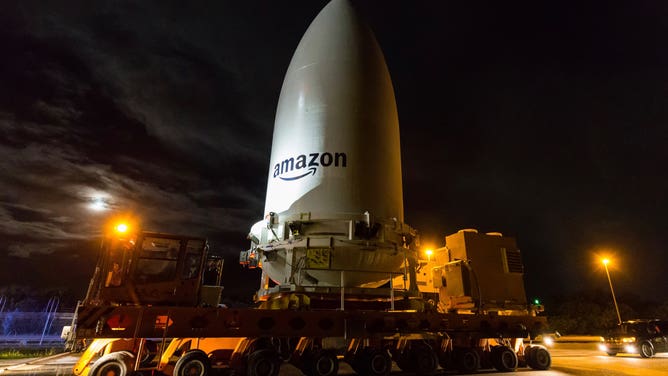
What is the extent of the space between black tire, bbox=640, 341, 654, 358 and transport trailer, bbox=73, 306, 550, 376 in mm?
10121

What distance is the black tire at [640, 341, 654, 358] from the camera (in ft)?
48.8

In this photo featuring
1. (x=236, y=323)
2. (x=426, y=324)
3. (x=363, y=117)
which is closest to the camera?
(x=236, y=323)

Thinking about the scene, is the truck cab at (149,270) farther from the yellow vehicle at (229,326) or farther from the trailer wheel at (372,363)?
the trailer wheel at (372,363)

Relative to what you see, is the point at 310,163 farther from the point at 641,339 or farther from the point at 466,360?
the point at 641,339

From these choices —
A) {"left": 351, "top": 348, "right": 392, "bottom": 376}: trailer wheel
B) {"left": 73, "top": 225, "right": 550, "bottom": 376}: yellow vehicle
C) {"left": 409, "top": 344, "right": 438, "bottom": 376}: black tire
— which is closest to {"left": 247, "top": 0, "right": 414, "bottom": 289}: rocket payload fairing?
{"left": 73, "top": 225, "right": 550, "bottom": 376}: yellow vehicle

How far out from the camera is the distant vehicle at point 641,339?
49.2 ft

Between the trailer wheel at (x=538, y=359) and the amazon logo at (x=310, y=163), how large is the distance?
8.20 meters

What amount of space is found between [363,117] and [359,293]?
15.4ft

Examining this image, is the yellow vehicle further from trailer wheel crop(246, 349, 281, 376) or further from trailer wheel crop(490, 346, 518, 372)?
trailer wheel crop(490, 346, 518, 372)

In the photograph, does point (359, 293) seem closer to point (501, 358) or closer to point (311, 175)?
point (311, 175)

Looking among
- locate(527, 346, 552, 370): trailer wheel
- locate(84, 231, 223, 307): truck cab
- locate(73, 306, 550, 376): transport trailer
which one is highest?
locate(84, 231, 223, 307): truck cab

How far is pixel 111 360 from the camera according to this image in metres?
6.24

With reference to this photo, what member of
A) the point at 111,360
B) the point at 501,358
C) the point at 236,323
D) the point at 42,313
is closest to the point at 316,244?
the point at 236,323

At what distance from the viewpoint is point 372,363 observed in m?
7.97
